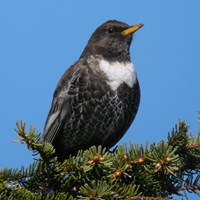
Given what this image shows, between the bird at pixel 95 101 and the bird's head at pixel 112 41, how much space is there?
1 cm

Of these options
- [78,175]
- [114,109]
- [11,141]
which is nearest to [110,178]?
[78,175]

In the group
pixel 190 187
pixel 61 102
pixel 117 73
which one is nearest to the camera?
pixel 190 187

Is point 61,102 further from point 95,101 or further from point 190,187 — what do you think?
point 190,187

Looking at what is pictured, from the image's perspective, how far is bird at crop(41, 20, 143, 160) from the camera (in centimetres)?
464

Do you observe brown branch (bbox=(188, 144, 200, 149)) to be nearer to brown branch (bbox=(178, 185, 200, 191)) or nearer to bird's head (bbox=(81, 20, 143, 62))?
brown branch (bbox=(178, 185, 200, 191))

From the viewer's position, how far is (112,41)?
17.1 feet

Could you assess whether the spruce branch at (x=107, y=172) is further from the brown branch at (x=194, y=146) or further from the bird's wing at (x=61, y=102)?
the bird's wing at (x=61, y=102)

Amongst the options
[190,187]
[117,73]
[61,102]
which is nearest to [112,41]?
[117,73]

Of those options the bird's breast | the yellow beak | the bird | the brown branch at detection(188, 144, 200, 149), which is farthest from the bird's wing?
the brown branch at detection(188, 144, 200, 149)

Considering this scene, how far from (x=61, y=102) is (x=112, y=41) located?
0.87m

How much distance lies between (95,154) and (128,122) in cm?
191

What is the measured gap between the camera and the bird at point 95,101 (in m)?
4.64

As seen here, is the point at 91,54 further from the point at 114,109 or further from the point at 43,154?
the point at 43,154

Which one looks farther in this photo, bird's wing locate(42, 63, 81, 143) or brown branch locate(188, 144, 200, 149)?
bird's wing locate(42, 63, 81, 143)
